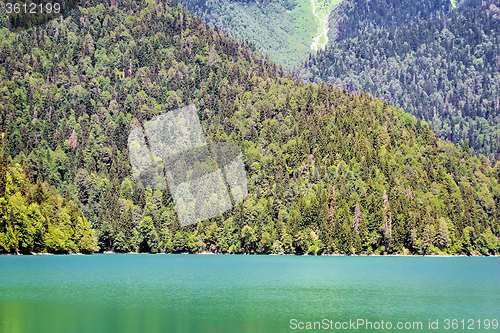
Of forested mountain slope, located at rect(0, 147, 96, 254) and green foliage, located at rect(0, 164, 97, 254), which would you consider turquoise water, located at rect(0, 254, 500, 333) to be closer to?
green foliage, located at rect(0, 164, 97, 254)

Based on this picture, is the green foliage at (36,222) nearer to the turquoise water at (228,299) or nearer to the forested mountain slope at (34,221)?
Result: the forested mountain slope at (34,221)

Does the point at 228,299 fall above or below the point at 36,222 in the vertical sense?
above

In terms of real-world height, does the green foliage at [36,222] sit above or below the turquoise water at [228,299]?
below

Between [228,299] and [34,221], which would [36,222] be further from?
[228,299]

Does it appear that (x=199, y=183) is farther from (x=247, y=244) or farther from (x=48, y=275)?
(x=48, y=275)

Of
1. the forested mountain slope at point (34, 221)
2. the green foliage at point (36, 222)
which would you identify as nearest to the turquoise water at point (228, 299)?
the green foliage at point (36, 222)

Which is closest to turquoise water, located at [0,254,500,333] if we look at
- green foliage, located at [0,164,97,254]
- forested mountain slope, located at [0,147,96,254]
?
green foliage, located at [0,164,97,254]

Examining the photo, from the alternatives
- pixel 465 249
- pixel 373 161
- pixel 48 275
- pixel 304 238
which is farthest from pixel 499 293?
pixel 373 161

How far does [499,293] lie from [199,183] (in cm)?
11695

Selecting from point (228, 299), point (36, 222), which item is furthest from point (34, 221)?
point (228, 299)

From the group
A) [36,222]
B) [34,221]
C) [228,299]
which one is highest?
[228,299]

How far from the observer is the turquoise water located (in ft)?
171

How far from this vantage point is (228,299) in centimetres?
6700

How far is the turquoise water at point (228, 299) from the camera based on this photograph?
5225cm
